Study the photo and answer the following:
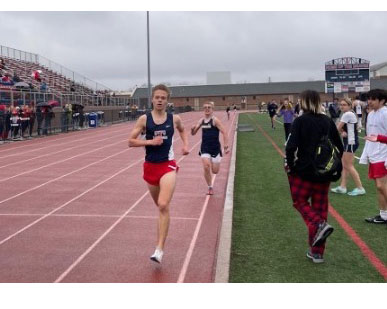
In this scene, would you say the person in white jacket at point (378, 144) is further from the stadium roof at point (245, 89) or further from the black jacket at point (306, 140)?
the stadium roof at point (245, 89)

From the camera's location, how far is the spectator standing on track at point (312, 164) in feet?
17.3

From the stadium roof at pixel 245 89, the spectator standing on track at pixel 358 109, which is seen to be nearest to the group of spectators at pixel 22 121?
the spectator standing on track at pixel 358 109

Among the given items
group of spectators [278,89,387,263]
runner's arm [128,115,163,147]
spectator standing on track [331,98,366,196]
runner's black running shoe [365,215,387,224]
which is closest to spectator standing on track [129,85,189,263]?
runner's arm [128,115,163,147]

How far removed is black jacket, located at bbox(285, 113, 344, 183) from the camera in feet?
17.3

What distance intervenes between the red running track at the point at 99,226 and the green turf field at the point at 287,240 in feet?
1.21

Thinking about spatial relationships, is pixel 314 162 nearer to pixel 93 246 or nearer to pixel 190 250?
pixel 190 250

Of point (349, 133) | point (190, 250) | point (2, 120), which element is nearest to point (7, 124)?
point (2, 120)

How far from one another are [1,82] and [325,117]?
2843cm

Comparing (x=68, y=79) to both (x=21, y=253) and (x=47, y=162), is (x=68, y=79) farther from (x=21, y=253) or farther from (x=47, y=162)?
(x=21, y=253)

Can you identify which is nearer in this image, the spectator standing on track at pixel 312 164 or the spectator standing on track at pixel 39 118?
the spectator standing on track at pixel 312 164

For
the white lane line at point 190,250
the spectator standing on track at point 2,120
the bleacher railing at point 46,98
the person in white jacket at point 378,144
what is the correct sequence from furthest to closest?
the bleacher railing at point 46,98, the spectator standing on track at point 2,120, the person in white jacket at point 378,144, the white lane line at point 190,250

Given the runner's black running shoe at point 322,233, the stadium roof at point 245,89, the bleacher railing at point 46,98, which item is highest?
the stadium roof at point 245,89

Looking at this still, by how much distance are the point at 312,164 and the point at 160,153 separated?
5.20 ft

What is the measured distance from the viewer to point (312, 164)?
527 centimetres
